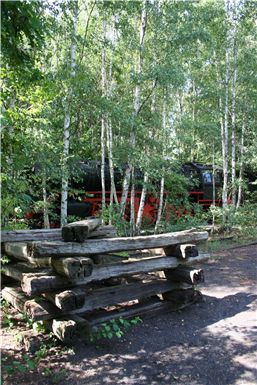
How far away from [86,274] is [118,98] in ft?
29.8

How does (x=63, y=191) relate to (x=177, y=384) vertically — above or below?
above

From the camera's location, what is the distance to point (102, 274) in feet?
14.6

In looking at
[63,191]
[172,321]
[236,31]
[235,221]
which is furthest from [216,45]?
[172,321]

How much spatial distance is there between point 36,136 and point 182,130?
665 cm

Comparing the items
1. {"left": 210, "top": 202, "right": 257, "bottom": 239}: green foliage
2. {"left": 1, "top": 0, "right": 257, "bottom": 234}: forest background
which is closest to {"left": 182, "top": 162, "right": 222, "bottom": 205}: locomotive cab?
{"left": 1, "top": 0, "right": 257, "bottom": 234}: forest background

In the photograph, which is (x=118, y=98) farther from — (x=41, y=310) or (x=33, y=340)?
(x=33, y=340)

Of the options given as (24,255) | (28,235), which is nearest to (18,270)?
(28,235)

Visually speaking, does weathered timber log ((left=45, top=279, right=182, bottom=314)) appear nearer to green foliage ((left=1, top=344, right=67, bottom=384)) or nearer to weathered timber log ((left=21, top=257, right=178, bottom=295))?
weathered timber log ((left=21, top=257, right=178, bottom=295))

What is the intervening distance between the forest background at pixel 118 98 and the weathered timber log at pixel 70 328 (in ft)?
4.96

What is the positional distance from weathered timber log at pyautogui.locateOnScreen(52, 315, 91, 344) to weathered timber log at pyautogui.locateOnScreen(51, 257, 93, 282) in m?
0.50

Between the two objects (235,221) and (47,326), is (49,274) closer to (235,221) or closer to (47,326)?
(47,326)

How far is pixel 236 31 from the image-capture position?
1322 centimetres

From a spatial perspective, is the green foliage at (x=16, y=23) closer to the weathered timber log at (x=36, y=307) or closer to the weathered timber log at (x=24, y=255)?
the weathered timber log at (x=24, y=255)

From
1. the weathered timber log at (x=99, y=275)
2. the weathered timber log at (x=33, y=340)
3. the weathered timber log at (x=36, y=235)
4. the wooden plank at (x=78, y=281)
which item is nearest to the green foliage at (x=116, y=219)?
the weathered timber log at (x=36, y=235)
